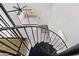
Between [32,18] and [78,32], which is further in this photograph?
[32,18]

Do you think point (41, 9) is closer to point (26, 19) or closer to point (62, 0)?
point (26, 19)

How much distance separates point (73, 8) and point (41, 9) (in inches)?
149

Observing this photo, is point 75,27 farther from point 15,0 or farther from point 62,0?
point 15,0

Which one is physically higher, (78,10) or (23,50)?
(78,10)

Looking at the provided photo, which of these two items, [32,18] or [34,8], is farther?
[32,18]

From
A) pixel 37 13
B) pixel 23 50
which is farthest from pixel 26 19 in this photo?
pixel 23 50

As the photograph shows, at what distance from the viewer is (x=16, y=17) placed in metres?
6.67

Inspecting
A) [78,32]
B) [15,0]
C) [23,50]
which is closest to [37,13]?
[23,50]

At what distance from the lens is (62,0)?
5.62 ft

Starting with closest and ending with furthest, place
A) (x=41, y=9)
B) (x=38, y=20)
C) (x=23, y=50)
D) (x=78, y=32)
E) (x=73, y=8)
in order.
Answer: (x=78, y=32) < (x=73, y=8) < (x=23, y=50) < (x=41, y=9) < (x=38, y=20)

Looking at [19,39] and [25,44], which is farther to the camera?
[25,44]

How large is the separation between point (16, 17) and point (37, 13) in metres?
1.15

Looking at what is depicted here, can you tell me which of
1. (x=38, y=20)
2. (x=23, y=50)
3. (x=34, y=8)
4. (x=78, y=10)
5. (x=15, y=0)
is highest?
(x=34, y=8)

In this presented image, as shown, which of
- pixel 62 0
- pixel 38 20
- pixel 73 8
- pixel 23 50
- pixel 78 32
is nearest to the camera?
pixel 62 0
